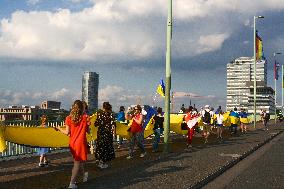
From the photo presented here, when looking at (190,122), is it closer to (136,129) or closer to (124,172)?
(136,129)

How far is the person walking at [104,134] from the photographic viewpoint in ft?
37.7

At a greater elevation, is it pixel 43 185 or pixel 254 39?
pixel 254 39

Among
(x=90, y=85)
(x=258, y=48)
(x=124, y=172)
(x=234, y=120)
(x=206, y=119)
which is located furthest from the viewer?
(x=90, y=85)

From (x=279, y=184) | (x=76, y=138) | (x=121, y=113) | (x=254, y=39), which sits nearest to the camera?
(x=76, y=138)

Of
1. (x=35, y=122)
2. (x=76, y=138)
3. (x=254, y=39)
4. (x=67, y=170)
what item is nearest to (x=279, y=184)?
(x=76, y=138)

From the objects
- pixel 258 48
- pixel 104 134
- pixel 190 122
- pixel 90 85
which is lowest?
pixel 104 134

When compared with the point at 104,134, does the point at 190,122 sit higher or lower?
higher

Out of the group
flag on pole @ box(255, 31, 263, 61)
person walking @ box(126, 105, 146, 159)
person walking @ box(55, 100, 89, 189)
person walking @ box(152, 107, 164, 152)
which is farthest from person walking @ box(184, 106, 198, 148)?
flag on pole @ box(255, 31, 263, 61)

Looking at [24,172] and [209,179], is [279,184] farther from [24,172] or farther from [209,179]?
[24,172]

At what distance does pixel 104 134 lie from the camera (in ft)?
37.9

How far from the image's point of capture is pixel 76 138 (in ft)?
28.0

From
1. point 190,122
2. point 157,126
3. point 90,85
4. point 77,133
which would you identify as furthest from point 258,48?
point 90,85

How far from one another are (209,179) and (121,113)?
9276 mm

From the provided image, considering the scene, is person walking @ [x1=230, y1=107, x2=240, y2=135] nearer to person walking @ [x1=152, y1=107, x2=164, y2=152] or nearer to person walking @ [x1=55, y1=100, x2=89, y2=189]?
person walking @ [x1=152, y1=107, x2=164, y2=152]
